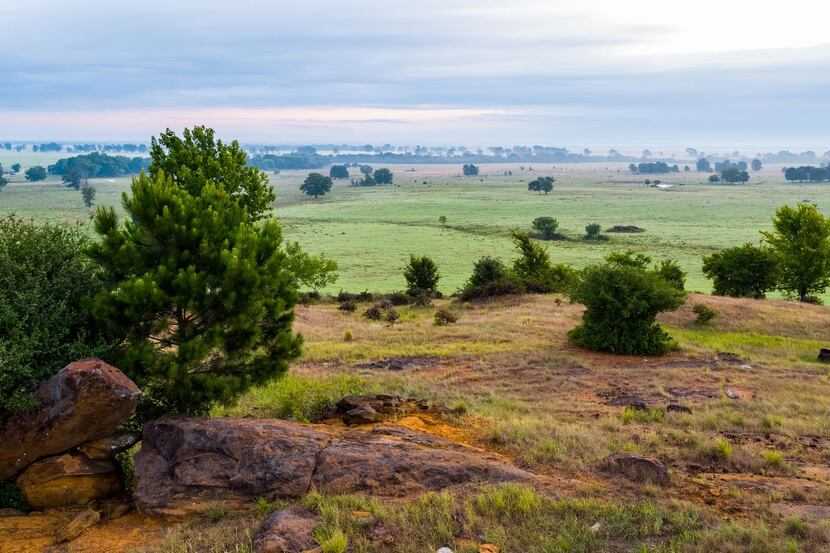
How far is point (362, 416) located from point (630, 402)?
915 centimetres

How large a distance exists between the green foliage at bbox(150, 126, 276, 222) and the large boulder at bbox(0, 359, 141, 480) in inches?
659

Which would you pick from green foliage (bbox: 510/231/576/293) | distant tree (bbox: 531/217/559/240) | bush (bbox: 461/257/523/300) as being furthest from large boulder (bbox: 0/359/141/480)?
distant tree (bbox: 531/217/559/240)

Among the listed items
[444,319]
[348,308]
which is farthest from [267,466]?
[348,308]

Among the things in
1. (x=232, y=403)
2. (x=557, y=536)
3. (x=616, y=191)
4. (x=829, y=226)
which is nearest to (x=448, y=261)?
(x=829, y=226)

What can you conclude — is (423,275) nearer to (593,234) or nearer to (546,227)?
(593,234)

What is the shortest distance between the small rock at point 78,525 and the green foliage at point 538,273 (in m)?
38.0

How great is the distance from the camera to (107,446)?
1238 cm

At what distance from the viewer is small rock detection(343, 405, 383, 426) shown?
15.9 m

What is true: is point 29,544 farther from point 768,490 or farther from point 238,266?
point 768,490

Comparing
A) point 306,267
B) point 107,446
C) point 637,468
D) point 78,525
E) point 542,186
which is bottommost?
point 78,525

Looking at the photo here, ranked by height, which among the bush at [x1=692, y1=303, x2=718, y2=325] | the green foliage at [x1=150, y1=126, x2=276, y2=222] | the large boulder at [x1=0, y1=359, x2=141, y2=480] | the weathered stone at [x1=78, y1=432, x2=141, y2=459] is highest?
the green foliage at [x1=150, y1=126, x2=276, y2=222]

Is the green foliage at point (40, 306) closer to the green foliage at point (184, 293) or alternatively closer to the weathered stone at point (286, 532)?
the green foliage at point (184, 293)

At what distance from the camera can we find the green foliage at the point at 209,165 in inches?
1123

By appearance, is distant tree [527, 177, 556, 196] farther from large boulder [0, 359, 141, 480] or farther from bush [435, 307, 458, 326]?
large boulder [0, 359, 141, 480]
